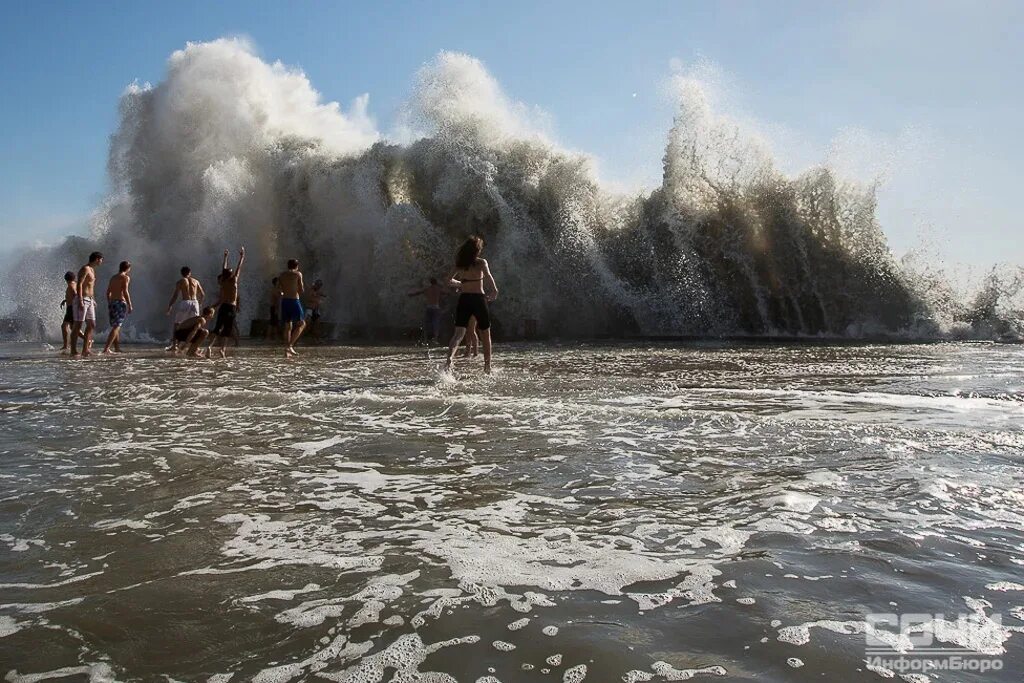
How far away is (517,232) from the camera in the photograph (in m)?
19.0

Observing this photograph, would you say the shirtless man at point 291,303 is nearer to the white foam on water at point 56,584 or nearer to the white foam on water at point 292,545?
the white foam on water at point 292,545

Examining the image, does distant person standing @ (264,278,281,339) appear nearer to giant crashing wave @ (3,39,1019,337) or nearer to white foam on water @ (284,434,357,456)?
giant crashing wave @ (3,39,1019,337)

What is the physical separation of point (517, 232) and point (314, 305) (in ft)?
17.2

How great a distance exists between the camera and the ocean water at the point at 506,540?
2072 millimetres

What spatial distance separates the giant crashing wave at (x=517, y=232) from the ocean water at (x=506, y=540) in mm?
12444

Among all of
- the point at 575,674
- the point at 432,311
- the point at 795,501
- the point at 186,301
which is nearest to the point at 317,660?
the point at 575,674

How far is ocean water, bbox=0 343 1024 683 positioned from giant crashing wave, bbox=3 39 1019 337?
40.8 ft

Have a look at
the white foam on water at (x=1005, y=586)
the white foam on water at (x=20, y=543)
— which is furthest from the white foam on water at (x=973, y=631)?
the white foam on water at (x=20, y=543)

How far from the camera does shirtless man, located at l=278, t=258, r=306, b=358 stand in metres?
12.9

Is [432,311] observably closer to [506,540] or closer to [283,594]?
[506,540]

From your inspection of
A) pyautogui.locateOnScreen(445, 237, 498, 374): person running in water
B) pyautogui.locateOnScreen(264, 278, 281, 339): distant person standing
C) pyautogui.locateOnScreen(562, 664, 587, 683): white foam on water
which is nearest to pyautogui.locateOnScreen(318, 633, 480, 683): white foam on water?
pyautogui.locateOnScreen(562, 664, 587, 683): white foam on water

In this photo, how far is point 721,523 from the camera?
124 inches

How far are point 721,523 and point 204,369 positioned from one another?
28.1 ft

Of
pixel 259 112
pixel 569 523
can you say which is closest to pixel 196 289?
pixel 259 112
